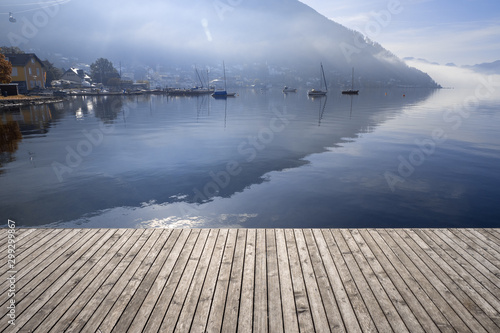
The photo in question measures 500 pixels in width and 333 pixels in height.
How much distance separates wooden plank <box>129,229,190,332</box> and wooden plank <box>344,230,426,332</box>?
3629mm

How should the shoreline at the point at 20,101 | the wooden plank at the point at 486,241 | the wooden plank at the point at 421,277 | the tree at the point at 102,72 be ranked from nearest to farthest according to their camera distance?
1. the wooden plank at the point at 421,277
2. the wooden plank at the point at 486,241
3. the shoreline at the point at 20,101
4. the tree at the point at 102,72

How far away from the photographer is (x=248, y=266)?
5867mm

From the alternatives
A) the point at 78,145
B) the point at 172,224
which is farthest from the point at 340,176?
the point at 78,145

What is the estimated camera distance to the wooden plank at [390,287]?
171 inches

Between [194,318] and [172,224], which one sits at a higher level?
[194,318]

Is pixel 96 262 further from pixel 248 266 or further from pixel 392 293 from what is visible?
pixel 392 293

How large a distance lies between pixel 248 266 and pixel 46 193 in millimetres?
13397

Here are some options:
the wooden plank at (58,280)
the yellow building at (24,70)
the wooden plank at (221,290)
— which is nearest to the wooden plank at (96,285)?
the wooden plank at (58,280)

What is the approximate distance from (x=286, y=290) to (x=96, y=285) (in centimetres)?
332

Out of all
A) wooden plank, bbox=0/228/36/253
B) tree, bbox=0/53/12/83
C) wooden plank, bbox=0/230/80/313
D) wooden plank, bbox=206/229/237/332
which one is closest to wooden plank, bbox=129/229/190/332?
wooden plank, bbox=206/229/237/332

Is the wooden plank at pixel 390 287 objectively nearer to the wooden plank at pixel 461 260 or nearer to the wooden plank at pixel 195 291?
the wooden plank at pixel 461 260

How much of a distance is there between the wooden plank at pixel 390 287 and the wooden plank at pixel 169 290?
3403mm

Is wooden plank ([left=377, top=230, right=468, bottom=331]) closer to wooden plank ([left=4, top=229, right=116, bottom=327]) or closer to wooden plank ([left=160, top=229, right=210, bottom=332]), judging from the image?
wooden plank ([left=160, top=229, right=210, bottom=332])

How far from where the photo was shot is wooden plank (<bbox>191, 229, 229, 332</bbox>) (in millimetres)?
4363
